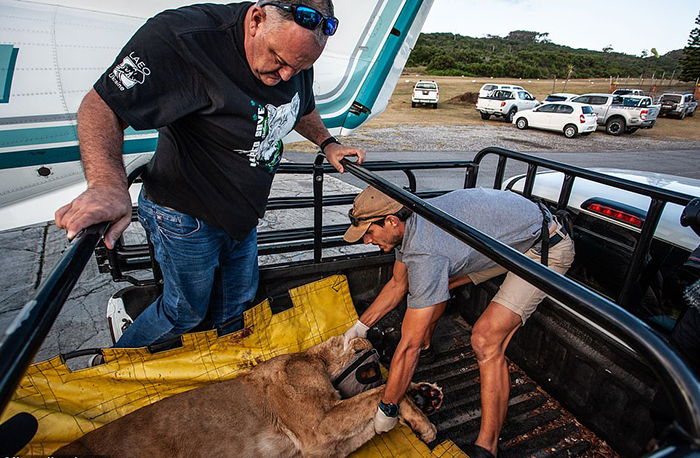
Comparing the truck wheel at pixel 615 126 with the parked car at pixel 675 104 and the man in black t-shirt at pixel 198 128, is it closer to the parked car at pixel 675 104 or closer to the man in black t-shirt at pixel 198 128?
the parked car at pixel 675 104

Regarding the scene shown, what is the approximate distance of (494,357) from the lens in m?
2.32

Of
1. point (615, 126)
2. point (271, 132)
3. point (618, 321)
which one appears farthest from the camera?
point (615, 126)

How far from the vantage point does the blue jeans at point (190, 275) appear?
2.02 m

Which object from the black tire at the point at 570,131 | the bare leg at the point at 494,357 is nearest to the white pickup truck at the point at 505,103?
the black tire at the point at 570,131

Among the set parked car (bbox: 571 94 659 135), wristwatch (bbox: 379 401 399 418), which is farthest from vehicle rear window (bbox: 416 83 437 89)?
wristwatch (bbox: 379 401 399 418)

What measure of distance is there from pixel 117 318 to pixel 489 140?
16622mm

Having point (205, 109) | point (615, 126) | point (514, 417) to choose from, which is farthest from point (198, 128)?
point (615, 126)

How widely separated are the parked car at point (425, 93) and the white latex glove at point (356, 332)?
25.9 meters

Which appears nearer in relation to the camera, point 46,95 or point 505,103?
point 46,95

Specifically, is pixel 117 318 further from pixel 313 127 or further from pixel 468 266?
pixel 468 266

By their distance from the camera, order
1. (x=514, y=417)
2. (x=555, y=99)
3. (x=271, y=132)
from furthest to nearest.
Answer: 1. (x=555, y=99)
2. (x=514, y=417)
3. (x=271, y=132)

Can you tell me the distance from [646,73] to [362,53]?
8916 centimetres

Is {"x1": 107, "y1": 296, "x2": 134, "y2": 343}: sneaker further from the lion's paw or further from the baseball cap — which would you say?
the lion's paw

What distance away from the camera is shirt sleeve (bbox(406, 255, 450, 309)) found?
2.10 metres
